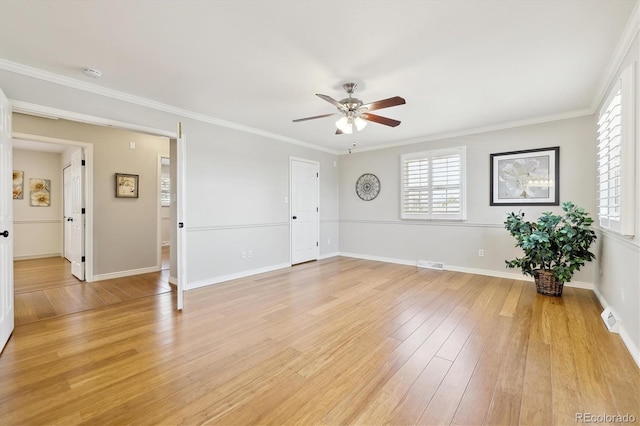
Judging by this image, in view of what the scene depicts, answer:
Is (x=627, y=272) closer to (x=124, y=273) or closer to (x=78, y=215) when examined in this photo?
(x=124, y=273)

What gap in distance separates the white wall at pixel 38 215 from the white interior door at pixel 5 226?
17.1ft

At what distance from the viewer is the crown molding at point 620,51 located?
207 cm

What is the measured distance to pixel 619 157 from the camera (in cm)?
252

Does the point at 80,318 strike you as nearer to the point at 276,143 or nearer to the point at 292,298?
the point at 292,298

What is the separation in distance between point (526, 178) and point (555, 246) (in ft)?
4.13

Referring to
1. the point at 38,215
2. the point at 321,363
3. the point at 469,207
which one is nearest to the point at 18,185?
the point at 38,215

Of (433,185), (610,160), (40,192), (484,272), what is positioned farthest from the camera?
(40,192)

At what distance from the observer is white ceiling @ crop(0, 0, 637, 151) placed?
2.00 m

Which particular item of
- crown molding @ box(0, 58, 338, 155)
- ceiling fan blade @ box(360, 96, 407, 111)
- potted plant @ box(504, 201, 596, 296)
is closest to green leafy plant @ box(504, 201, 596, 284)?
potted plant @ box(504, 201, 596, 296)

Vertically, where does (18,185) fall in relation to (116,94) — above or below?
below

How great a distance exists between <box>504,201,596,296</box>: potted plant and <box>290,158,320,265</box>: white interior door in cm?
362

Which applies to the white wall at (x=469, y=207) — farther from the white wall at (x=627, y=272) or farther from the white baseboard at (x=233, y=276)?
the white baseboard at (x=233, y=276)

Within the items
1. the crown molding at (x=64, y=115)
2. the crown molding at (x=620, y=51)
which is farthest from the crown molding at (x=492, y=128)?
the crown molding at (x=64, y=115)

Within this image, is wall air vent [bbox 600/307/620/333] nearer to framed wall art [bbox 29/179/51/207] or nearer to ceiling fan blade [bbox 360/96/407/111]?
ceiling fan blade [bbox 360/96/407/111]
